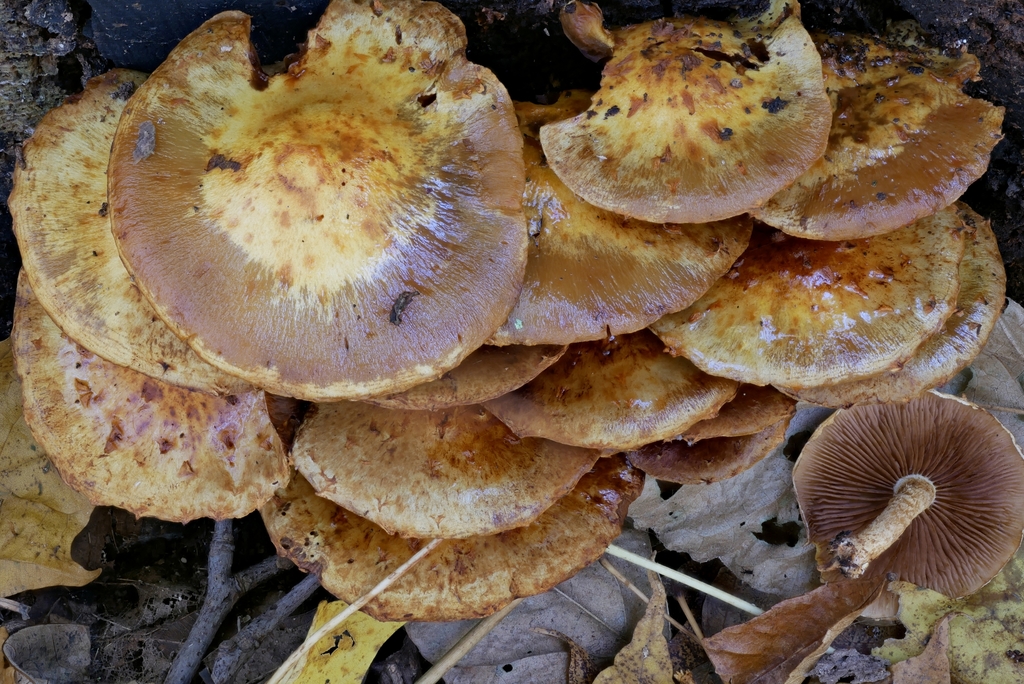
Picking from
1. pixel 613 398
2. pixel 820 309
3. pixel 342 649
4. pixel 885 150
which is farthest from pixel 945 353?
pixel 342 649

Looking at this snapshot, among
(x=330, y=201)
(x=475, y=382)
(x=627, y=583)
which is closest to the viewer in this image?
(x=330, y=201)

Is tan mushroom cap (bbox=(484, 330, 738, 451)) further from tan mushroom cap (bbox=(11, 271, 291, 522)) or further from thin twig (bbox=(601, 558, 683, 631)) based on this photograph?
thin twig (bbox=(601, 558, 683, 631))

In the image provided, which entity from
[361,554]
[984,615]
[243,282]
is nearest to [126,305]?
[243,282]

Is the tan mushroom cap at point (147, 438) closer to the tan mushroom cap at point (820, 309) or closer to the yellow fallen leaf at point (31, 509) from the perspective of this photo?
the yellow fallen leaf at point (31, 509)

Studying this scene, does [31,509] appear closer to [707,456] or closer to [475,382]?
[475,382]

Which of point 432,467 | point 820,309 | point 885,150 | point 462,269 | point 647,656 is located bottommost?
point 647,656

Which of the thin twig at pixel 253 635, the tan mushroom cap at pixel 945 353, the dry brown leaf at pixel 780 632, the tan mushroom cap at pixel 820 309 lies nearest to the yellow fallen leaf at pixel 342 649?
the thin twig at pixel 253 635
